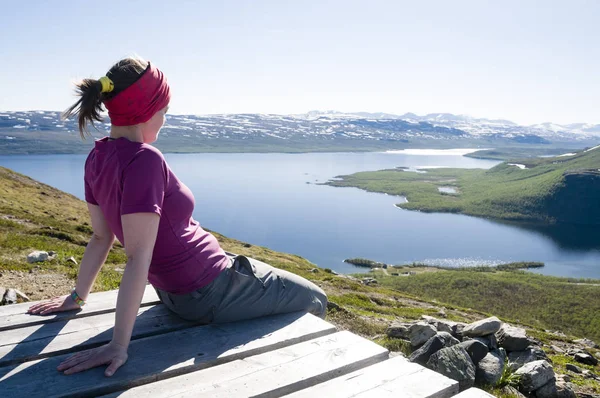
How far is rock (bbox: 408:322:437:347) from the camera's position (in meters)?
7.55

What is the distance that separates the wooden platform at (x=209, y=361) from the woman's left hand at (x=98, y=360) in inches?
1.8

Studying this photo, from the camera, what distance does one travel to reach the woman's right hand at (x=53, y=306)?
378cm

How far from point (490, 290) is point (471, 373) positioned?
60222 mm

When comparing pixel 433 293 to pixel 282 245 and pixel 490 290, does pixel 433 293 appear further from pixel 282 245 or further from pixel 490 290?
pixel 282 245

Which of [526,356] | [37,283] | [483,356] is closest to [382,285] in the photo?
[526,356]

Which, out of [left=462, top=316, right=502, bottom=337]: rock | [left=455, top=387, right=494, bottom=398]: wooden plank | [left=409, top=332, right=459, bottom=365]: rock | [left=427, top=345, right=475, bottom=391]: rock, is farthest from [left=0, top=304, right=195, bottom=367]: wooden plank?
[left=462, top=316, right=502, bottom=337]: rock

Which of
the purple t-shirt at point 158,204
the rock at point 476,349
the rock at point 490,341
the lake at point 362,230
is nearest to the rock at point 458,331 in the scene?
the rock at point 490,341

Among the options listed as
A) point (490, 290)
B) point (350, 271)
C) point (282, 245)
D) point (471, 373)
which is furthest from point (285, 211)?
point (471, 373)

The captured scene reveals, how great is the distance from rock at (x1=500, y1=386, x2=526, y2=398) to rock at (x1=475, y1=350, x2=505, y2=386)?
6.6 inches

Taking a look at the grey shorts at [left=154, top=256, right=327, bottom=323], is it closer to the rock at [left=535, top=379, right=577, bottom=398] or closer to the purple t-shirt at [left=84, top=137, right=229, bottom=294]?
the purple t-shirt at [left=84, top=137, right=229, bottom=294]

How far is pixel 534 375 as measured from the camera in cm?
677

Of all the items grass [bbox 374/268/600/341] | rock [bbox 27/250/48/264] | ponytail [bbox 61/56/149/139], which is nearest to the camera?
ponytail [bbox 61/56/149/139]

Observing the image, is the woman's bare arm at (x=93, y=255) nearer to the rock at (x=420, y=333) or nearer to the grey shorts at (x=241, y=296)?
the grey shorts at (x=241, y=296)

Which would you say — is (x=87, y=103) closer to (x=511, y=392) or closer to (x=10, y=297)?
(x=10, y=297)
